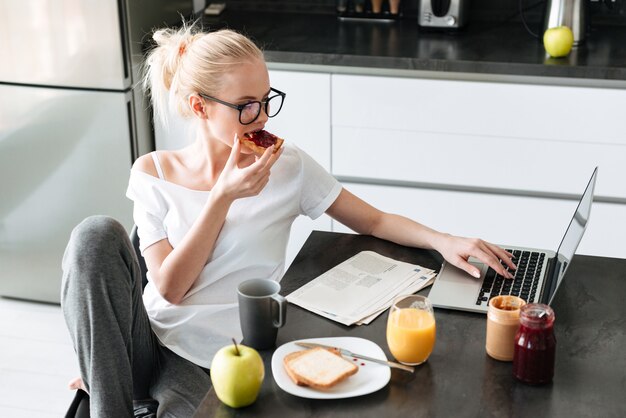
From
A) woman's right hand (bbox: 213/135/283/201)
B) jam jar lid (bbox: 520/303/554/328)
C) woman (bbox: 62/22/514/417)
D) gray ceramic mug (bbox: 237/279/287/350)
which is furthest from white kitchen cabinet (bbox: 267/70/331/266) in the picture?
jam jar lid (bbox: 520/303/554/328)

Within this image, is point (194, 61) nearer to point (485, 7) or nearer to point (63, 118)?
point (63, 118)

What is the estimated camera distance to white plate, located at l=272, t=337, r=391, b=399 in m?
1.38

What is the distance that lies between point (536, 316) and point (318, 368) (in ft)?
1.15

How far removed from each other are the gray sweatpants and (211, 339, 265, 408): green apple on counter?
40 centimetres

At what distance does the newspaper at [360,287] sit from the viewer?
1630 mm

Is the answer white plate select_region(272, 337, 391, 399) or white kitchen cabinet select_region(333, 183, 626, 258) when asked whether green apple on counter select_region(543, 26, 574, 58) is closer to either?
white kitchen cabinet select_region(333, 183, 626, 258)

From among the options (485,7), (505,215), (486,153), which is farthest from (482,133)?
(485,7)

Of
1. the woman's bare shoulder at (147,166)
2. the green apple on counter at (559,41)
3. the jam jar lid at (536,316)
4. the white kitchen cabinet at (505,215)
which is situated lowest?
the white kitchen cabinet at (505,215)

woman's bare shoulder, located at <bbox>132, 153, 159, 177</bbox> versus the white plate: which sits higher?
woman's bare shoulder, located at <bbox>132, 153, 159, 177</bbox>

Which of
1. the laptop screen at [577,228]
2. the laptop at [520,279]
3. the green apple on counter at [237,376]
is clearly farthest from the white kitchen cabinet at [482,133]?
Answer: the green apple on counter at [237,376]

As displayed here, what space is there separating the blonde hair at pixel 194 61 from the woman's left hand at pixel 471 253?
0.57m

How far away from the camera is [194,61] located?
1939 millimetres

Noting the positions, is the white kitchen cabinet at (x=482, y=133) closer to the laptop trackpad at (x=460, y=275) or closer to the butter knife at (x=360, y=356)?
the laptop trackpad at (x=460, y=275)

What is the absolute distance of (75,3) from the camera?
2.89 meters
